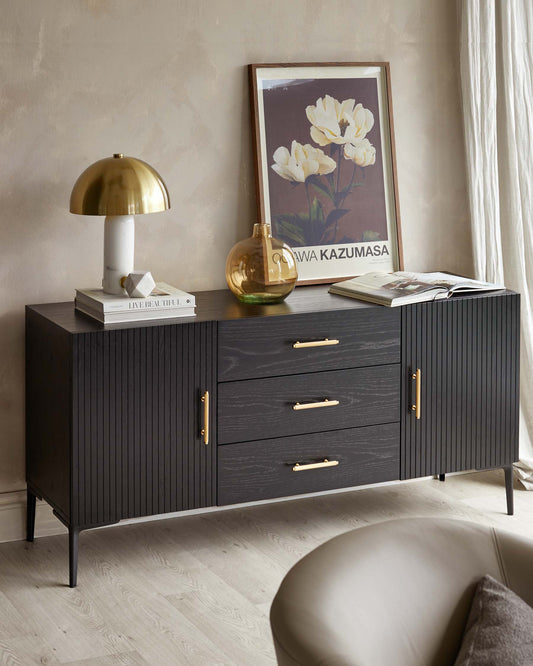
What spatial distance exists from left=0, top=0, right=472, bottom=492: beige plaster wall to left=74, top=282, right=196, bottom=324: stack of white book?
0.24 m

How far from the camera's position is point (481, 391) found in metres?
3.17

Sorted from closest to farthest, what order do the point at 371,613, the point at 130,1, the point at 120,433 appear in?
1. the point at 371,613
2. the point at 120,433
3. the point at 130,1

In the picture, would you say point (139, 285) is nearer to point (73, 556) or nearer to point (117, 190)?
point (117, 190)

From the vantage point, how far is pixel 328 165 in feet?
10.7

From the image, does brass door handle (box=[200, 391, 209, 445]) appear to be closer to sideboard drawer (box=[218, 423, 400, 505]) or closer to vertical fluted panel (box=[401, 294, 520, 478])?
sideboard drawer (box=[218, 423, 400, 505])

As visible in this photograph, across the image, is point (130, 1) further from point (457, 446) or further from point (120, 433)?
point (457, 446)

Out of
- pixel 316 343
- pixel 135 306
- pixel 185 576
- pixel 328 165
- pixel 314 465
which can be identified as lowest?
pixel 185 576

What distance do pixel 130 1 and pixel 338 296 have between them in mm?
1095

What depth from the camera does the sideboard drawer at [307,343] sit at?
279 cm

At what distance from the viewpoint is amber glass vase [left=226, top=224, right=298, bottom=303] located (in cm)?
295

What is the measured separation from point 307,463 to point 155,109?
3.86ft

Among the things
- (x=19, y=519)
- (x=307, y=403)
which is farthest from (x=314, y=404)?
(x=19, y=519)

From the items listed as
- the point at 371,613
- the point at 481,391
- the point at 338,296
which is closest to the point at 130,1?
the point at 338,296

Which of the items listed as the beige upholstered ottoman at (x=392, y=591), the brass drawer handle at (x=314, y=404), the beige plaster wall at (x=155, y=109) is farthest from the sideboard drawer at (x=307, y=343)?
the beige upholstered ottoman at (x=392, y=591)
